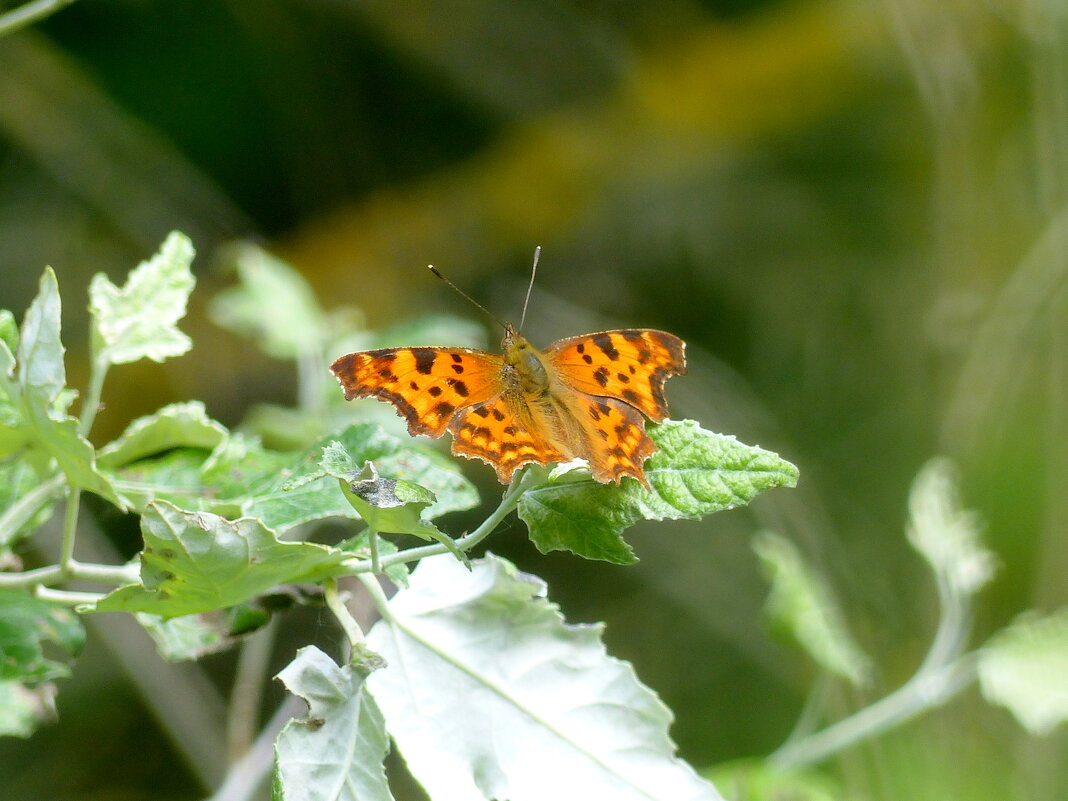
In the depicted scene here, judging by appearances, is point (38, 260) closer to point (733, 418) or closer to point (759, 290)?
point (733, 418)

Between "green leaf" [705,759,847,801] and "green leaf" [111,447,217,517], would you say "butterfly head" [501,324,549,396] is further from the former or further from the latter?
"green leaf" [705,759,847,801]

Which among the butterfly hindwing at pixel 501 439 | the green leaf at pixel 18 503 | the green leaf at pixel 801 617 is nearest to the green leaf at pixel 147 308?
the green leaf at pixel 18 503

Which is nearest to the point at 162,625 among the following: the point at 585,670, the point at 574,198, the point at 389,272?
the point at 585,670

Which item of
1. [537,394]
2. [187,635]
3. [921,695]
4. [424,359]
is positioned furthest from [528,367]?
[921,695]

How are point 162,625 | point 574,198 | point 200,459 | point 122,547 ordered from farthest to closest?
point 574,198, point 122,547, point 200,459, point 162,625

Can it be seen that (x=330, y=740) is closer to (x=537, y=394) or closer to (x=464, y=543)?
(x=464, y=543)

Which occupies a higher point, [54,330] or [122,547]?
[54,330]

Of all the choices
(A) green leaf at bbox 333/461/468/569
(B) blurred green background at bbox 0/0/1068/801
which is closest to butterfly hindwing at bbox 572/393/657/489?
(A) green leaf at bbox 333/461/468/569
